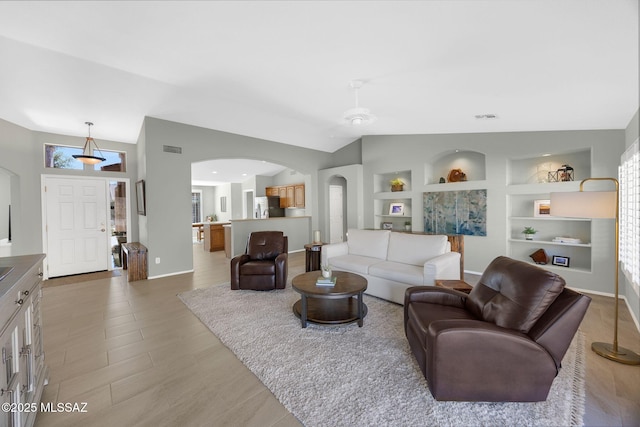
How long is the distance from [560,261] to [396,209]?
3028 millimetres

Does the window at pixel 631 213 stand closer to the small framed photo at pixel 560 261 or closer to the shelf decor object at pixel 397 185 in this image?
the small framed photo at pixel 560 261

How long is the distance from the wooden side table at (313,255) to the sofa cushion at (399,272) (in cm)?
141

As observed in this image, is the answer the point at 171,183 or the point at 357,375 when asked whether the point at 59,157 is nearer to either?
the point at 171,183

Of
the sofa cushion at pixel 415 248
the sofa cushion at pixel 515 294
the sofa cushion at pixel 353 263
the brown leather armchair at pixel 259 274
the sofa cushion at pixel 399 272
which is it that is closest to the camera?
the sofa cushion at pixel 515 294

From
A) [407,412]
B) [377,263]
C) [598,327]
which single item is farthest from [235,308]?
[598,327]

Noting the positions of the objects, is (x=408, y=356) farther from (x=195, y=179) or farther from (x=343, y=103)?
(x=195, y=179)

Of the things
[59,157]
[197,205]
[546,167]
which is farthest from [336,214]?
[197,205]

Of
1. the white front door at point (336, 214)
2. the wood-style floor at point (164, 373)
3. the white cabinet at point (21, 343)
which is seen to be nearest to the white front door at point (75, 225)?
the wood-style floor at point (164, 373)

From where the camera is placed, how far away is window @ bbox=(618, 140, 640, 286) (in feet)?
8.27

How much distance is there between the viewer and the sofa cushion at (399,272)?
3.27 meters

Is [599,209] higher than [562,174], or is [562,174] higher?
[562,174]

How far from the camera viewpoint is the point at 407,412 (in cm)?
171

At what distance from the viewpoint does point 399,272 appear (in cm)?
343

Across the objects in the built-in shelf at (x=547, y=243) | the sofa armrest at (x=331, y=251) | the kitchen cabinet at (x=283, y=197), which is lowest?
the sofa armrest at (x=331, y=251)
